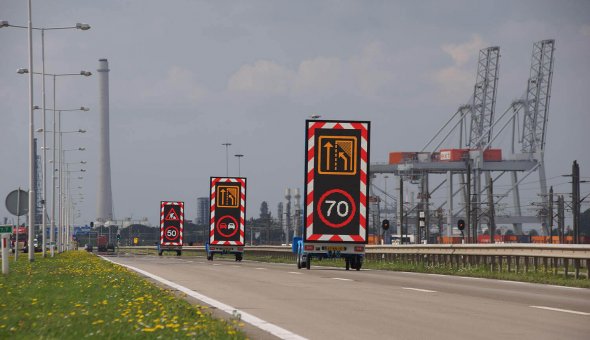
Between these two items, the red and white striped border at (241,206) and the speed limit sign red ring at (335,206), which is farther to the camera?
the red and white striped border at (241,206)

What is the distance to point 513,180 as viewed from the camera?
5743 inches

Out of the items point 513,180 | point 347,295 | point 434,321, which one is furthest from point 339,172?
point 513,180

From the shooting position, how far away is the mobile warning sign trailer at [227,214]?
42281 mm

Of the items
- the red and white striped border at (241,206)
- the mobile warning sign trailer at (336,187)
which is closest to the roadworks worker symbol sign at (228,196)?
the red and white striped border at (241,206)

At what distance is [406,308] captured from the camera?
13.3 meters

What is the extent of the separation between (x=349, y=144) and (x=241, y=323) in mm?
15850

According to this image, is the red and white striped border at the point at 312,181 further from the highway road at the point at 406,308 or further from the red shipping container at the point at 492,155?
the red shipping container at the point at 492,155

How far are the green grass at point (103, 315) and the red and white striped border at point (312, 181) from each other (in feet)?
31.7

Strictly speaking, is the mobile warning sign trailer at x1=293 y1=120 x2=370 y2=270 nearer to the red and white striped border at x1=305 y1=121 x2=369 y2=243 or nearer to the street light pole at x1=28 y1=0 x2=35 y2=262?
the red and white striped border at x1=305 y1=121 x2=369 y2=243

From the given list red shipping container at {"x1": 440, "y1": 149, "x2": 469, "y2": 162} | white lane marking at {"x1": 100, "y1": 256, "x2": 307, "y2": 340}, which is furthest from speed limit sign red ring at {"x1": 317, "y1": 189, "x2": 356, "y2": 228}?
red shipping container at {"x1": 440, "y1": 149, "x2": 469, "y2": 162}

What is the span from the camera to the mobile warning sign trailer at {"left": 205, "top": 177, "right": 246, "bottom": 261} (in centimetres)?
4228

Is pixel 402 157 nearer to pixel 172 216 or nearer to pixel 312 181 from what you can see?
pixel 172 216

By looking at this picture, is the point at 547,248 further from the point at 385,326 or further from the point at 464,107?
the point at 464,107

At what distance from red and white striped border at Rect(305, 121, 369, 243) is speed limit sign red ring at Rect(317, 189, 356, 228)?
0.25 metres
